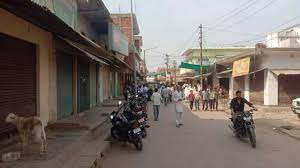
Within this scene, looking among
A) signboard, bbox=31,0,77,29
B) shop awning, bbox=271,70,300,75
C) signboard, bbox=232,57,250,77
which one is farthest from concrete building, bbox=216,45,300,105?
signboard, bbox=31,0,77,29

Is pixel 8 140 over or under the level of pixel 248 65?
under

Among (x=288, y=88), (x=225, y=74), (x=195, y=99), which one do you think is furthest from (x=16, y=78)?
(x=225, y=74)

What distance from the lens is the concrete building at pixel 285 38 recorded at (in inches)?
1566

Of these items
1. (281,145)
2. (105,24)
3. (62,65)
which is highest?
(105,24)

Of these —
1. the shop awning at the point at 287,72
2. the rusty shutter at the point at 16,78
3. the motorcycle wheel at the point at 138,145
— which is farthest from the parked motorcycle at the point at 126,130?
the shop awning at the point at 287,72

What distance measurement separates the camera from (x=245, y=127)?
465 inches

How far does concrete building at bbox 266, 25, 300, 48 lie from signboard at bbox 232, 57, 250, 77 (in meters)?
10.1

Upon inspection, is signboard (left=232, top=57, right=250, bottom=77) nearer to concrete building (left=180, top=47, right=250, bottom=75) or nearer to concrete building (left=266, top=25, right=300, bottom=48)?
concrete building (left=266, top=25, right=300, bottom=48)

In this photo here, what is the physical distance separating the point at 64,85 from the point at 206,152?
21.7 feet

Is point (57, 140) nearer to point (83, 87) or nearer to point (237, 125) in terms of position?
point (237, 125)

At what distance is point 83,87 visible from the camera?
63.3 feet

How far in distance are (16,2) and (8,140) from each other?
3.89 meters

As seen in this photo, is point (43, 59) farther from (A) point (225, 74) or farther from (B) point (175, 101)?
(A) point (225, 74)

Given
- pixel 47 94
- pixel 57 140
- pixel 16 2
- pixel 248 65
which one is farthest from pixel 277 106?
pixel 16 2
